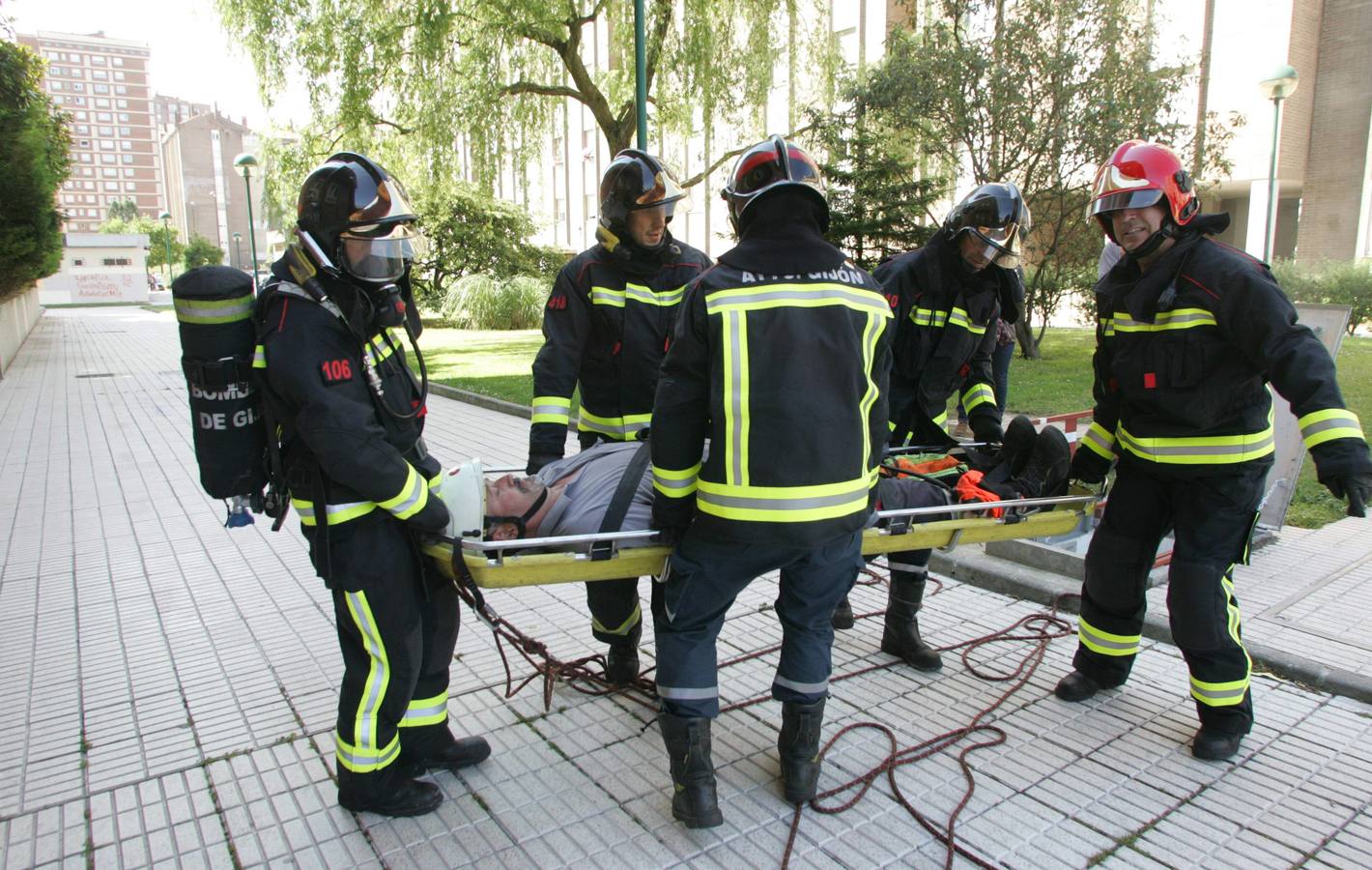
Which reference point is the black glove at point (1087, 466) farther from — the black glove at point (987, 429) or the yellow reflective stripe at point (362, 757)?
the yellow reflective stripe at point (362, 757)

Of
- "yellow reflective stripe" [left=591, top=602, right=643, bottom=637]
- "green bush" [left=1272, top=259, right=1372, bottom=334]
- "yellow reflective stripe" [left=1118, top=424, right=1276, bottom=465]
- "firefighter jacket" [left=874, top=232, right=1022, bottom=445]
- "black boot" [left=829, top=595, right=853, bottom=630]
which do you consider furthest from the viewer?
"green bush" [left=1272, top=259, right=1372, bottom=334]

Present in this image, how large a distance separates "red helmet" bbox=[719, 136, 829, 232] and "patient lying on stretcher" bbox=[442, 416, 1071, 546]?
38.8 inches

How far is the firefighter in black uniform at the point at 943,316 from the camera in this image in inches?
154

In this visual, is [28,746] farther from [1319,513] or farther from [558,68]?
[558,68]

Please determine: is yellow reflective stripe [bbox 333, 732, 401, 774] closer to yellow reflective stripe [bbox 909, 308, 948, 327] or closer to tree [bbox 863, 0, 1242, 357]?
yellow reflective stripe [bbox 909, 308, 948, 327]

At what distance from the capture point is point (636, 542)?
304 cm

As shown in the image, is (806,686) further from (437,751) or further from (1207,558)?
(1207,558)

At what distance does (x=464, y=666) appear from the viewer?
4.24m

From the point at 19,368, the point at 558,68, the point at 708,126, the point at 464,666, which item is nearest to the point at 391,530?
the point at 464,666

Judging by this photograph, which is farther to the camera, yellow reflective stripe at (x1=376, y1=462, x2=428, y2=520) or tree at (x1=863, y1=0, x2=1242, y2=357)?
tree at (x1=863, y1=0, x2=1242, y2=357)

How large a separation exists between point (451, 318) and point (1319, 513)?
21843 millimetres

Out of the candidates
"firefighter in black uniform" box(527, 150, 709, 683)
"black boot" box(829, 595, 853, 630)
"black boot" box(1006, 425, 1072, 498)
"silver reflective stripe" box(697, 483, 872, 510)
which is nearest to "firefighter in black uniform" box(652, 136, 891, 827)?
"silver reflective stripe" box(697, 483, 872, 510)

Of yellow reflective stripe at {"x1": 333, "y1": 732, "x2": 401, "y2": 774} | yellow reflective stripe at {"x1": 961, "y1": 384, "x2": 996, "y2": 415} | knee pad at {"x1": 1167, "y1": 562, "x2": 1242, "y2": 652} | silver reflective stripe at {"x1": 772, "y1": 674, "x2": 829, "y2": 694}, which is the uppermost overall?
yellow reflective stripe at {"x1": 961, "y1": 384, "x2": 996, "y2": 415}

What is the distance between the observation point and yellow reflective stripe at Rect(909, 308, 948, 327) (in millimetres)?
4051
